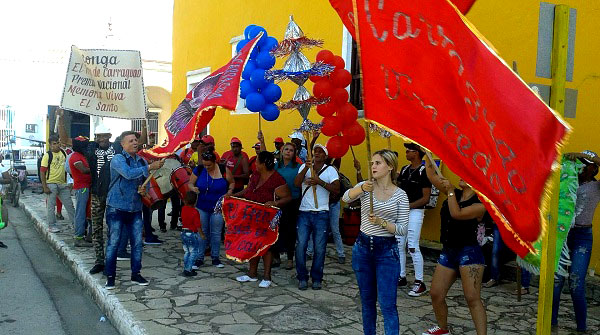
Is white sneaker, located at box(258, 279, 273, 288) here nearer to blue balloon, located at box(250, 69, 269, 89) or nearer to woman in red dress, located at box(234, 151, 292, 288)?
woman in red dress, located at box(234, 151, 292, 288)

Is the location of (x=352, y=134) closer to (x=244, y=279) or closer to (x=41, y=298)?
(x=244, y=279)

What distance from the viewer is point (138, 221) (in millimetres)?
7082

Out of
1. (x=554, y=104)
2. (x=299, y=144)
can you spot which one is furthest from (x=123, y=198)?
(x=554, y=104)

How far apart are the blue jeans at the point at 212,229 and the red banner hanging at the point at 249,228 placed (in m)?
0.75

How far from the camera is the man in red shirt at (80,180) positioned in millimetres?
9273

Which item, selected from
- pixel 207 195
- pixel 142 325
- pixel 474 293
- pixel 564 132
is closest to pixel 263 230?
pixel 207 195

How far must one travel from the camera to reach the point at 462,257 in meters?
4.72

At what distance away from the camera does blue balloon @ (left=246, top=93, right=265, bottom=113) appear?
736 cm

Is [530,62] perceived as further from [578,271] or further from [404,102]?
[404,102]

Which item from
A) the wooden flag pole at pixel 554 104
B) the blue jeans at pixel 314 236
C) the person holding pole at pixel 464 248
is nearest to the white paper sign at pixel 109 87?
the blue jeans at pixel 314 236

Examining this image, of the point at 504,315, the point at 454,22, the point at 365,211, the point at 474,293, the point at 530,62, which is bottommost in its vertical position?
the point at 504,315

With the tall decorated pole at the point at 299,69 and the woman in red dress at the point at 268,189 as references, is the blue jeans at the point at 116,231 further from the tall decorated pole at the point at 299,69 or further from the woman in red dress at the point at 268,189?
the tall decorated pole at the point at 299,69

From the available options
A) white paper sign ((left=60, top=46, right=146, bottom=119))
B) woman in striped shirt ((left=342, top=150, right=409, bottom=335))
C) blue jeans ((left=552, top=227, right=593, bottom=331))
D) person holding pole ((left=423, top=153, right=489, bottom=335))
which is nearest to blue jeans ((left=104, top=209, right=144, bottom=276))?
white paper sign ((left=60, top=46, right=146, bottom=119))

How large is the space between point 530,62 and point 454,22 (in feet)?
17.8
